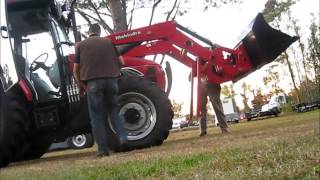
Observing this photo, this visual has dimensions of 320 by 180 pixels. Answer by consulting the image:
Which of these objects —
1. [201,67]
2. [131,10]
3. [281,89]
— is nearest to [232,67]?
[201,67]

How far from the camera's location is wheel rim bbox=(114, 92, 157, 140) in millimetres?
8695

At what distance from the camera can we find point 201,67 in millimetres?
10328

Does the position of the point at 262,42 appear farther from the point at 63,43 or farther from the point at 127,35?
the point at 63,43

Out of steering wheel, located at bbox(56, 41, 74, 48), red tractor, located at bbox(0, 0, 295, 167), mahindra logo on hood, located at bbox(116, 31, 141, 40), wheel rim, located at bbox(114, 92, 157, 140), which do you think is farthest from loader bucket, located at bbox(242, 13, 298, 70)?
steering wheel, located at bbox(56, 41, 74, 48)

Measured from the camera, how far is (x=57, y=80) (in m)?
8.96

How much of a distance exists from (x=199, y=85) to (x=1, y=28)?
12.1ft

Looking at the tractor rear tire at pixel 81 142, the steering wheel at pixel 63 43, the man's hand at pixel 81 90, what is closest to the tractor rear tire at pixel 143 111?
the man's hand at pixel 81 90

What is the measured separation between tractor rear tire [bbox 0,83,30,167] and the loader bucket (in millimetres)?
4051

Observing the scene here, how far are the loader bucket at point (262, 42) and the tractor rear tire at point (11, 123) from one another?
4051 millimetres

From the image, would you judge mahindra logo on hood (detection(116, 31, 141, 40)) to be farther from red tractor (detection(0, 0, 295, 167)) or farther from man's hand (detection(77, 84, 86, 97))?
man's hand (detection(77, 84, 86, 97))

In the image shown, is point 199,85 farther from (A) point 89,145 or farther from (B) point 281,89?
(B) point 281,89

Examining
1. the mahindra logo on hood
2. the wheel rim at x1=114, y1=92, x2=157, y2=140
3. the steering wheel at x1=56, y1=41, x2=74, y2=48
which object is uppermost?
the mahindra logo on hood

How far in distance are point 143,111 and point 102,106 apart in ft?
3.54

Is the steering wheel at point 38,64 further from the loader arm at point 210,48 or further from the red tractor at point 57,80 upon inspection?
the loader arm at point 210,48
